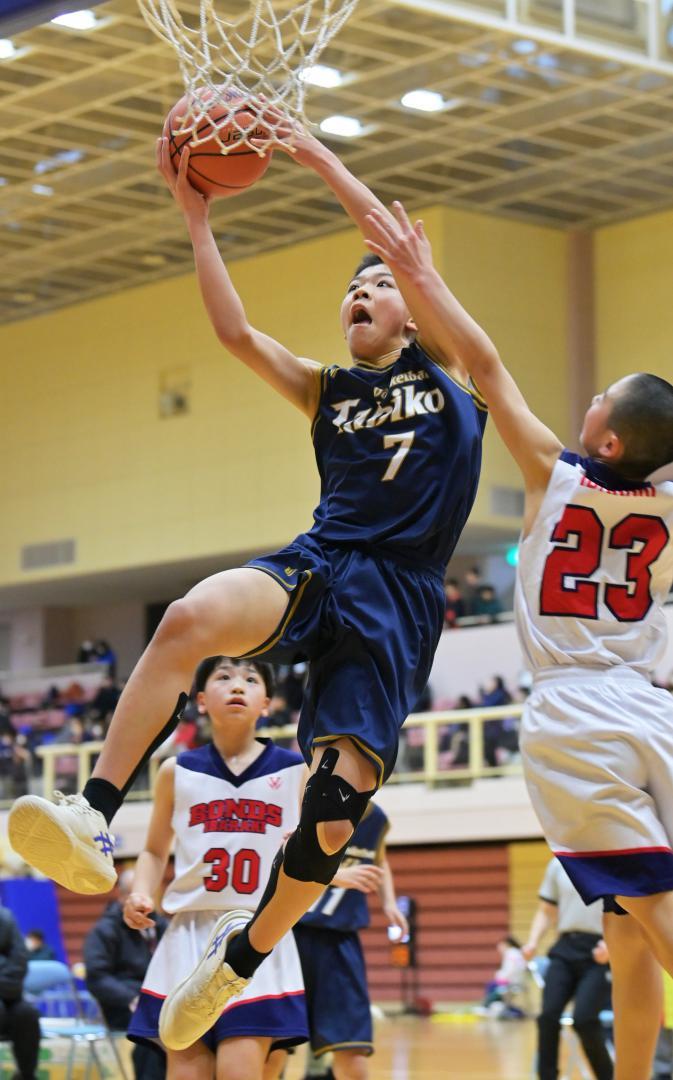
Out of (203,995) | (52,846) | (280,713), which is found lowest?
(203,995)

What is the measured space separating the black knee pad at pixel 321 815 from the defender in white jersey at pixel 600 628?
1.85 feet

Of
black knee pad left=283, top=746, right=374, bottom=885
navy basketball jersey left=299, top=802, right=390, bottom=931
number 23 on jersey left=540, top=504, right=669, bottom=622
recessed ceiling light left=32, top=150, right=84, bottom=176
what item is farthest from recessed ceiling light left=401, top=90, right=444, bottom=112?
black knee pad left=283, top=746, right=374, bottom=885

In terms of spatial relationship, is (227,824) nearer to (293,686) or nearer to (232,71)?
(232,71)

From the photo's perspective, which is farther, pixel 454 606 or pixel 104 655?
pixel 104 655

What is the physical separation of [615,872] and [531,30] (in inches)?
593

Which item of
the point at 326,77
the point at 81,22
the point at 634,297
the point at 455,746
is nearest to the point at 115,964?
the point at 455,746

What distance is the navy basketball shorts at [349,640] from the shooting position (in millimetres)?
4719

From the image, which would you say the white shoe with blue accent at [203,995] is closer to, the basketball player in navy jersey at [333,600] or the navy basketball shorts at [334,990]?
the basketball player in navy jersey at [333,600]

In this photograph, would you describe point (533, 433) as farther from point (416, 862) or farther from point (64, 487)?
point (64, 487)

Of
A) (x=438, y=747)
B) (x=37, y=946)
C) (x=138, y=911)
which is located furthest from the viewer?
(x=438, y=747)

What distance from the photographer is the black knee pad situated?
4.70 meters

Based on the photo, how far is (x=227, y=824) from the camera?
20.9 feet

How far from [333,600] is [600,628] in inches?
30.6

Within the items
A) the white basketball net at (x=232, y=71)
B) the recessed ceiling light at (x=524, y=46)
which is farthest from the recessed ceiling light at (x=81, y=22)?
the white basketball net at (x=232, y=71)
